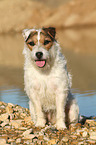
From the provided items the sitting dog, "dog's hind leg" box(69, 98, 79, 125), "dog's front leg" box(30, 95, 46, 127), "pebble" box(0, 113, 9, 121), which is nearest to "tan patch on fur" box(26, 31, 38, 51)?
the sitting dog

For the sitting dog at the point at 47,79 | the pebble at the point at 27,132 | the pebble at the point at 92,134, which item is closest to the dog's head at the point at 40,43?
the sitting dog at the point at 47,79

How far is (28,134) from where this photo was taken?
6590 millimetres

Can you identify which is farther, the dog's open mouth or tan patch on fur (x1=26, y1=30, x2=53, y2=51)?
the dog's open mouth

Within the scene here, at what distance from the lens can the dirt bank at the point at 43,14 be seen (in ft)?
310

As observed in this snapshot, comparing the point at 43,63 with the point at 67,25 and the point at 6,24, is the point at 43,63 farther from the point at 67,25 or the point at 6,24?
the point at 6,24

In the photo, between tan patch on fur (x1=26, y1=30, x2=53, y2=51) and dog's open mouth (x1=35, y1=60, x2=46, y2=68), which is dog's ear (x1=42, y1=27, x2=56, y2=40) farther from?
dog's open mouth (x1=35, y1=60, x2=46, y2=68)

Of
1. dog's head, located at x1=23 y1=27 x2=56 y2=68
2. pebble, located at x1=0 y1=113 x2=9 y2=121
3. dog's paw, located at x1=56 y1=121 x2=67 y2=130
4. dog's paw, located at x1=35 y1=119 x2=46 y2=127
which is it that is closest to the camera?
dog's head, located at x1=23 y1=27 x2=56 y2=68

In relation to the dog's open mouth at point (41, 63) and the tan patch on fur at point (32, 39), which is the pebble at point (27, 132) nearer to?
the dog's open mouth at point (41, 63)

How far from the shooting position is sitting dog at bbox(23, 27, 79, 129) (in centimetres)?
639

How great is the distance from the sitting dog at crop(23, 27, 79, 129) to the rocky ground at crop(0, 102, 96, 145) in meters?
0.23

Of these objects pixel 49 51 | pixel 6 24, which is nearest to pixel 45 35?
pixel 49 51

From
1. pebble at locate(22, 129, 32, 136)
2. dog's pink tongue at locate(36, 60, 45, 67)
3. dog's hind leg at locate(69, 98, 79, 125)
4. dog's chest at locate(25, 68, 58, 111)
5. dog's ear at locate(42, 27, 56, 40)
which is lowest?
pebble at locate(22, 129, 32, 136)

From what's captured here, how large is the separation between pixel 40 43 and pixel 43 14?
327 ft

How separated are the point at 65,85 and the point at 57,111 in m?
0.62
